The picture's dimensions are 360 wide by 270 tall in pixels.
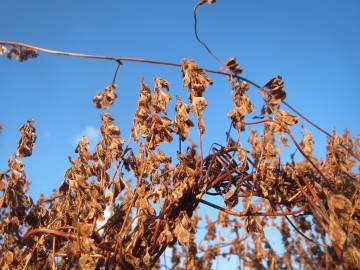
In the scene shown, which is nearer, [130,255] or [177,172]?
[130,255]

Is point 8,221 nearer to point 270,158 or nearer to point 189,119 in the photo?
point 189,119

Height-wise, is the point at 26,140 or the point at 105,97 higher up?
the point at 105,97

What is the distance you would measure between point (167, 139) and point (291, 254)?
4.11m

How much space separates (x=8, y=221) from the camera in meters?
1.67

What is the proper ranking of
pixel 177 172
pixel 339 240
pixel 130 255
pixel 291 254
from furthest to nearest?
pixel 291 254
pixel 177 172
pixel 130 255
pixel 339 240

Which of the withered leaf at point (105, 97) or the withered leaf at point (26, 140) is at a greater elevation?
the withered leaf at point (105, 97)

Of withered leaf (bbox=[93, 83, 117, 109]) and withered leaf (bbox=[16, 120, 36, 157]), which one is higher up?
withered leaf (bbox=[93, 83, 117, 109])

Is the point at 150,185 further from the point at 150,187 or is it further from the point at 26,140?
the point at 26,140

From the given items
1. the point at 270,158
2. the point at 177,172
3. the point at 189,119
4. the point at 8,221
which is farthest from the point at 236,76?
the point at 8,221

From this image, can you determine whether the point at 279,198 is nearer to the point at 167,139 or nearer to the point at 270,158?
the point at 270,158

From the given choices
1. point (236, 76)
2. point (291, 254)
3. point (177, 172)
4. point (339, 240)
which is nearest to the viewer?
point (339, 240)

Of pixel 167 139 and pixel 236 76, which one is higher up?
pixel 236 76

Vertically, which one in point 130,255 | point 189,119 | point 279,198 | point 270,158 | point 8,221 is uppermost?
point 189,119

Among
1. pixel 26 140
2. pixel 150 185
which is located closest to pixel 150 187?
pixel 150 185
